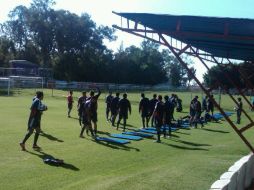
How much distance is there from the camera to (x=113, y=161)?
1402 centimetres

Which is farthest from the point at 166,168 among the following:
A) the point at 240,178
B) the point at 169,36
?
the point at 169,36

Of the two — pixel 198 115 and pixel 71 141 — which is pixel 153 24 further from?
pixel 198 115

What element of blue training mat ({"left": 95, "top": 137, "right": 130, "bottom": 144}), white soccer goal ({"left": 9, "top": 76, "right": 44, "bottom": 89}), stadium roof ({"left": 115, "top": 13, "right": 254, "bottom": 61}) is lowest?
blue training mat ({"left": 95, "top": 137, "right": 130, "bottom": 144})

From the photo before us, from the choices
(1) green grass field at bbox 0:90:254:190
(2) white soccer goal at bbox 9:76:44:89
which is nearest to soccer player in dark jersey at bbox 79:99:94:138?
(1) green grass field at bbox 0:90:254:190

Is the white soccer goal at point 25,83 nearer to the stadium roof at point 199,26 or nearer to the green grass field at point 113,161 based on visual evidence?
the green grass field at point 113,161

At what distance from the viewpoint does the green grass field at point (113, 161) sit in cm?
1081

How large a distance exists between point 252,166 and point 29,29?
8164 centimetres

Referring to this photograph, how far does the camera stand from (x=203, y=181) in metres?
11.3

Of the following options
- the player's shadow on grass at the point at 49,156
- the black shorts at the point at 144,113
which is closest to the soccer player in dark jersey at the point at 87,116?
the player's shadow on grass at the point at 49,156

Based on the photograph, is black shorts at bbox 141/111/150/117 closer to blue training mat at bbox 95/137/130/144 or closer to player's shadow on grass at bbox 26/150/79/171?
blue training mat at bbox 95/137/130/144

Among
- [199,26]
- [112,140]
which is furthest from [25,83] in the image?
[199,26]

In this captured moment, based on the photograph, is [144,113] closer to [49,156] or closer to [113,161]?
[113,161]

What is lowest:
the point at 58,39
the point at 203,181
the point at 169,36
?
the point at 203,181

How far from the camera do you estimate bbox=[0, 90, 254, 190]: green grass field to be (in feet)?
35.5
